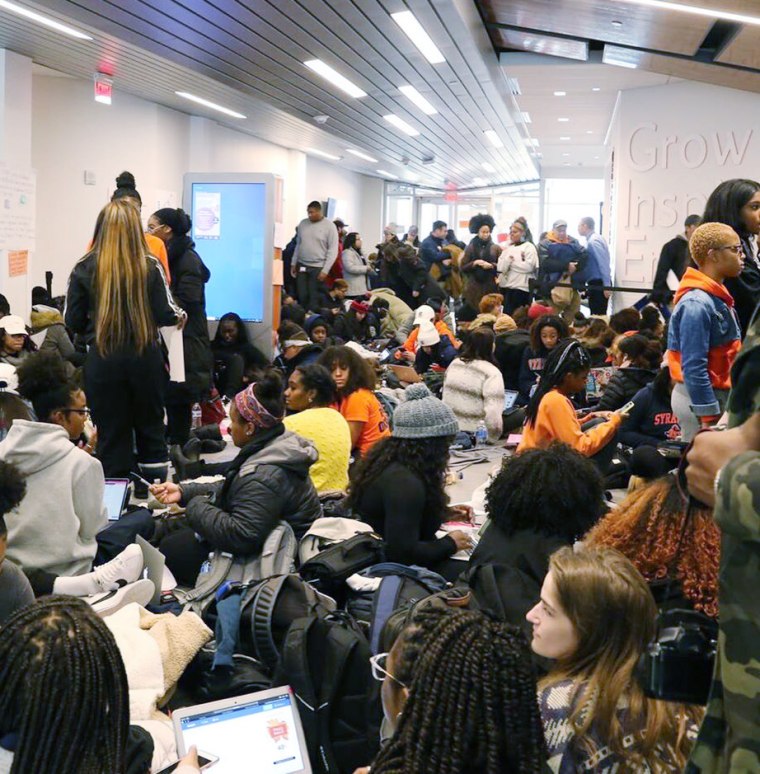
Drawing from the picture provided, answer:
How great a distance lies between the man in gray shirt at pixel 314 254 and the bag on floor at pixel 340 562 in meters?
9.79

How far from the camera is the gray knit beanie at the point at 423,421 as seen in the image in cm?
392

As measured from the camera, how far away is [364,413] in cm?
596

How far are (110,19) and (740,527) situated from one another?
775 centimetres

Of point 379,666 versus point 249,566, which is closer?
point 379,666

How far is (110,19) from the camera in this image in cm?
780

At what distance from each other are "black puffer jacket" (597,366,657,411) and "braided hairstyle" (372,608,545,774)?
5.17m

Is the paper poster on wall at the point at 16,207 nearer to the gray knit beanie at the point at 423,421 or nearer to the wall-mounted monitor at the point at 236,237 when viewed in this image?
the wall-mounted monitor at the point at 236,237

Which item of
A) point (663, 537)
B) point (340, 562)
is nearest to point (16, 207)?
point (340, 562)

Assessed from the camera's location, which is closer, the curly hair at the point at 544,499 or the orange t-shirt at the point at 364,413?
the curly hair at the point at 544,499

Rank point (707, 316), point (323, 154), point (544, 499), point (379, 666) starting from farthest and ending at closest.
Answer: point (323, 154)
point (707, 316)
point (544, 499)
point (379, 666)

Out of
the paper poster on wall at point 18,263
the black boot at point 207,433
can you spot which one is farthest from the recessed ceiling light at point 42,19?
the black boot at point 207,433

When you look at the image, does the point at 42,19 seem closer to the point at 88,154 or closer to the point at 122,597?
the point at 88,154

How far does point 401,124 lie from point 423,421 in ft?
38.5

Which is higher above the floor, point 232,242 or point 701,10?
point 701,10
